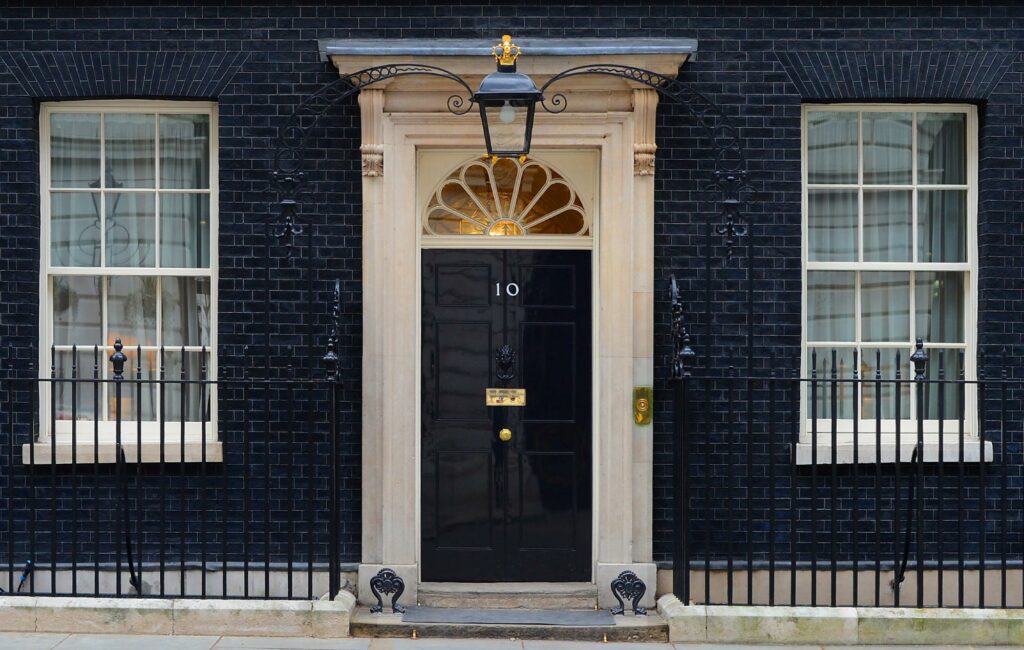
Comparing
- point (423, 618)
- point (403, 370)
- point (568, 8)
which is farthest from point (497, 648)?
point (568, 8)

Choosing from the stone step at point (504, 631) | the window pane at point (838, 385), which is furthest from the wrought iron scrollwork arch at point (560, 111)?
the stone step at point (504, 631)

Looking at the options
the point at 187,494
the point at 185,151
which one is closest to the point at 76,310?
the point at 185,151

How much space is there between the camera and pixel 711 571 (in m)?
8.58

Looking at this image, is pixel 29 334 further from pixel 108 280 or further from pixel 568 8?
pixel 568 8

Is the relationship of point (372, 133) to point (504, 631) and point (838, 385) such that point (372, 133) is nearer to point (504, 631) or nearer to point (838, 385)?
point (504, 631)

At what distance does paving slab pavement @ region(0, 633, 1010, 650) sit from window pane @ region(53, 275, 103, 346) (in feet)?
7.15

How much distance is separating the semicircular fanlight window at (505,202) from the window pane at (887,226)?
2044mm

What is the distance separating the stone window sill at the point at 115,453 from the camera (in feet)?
28.0

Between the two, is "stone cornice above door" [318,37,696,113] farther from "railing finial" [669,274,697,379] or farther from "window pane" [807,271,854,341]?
"window pane" [807,271,854,341]

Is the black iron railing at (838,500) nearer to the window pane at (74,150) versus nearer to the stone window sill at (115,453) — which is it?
the stone window sill at (115,453)

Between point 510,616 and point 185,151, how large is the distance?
3977 mm

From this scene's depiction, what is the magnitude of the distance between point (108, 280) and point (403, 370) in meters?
2.27

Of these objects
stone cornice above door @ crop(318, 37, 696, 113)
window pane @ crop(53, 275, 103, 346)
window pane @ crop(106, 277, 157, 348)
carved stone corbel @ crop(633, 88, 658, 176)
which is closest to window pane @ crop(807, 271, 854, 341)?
carved stone corbel @ crop(633, 88, 658, 176)

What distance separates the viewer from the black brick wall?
8633 mm
